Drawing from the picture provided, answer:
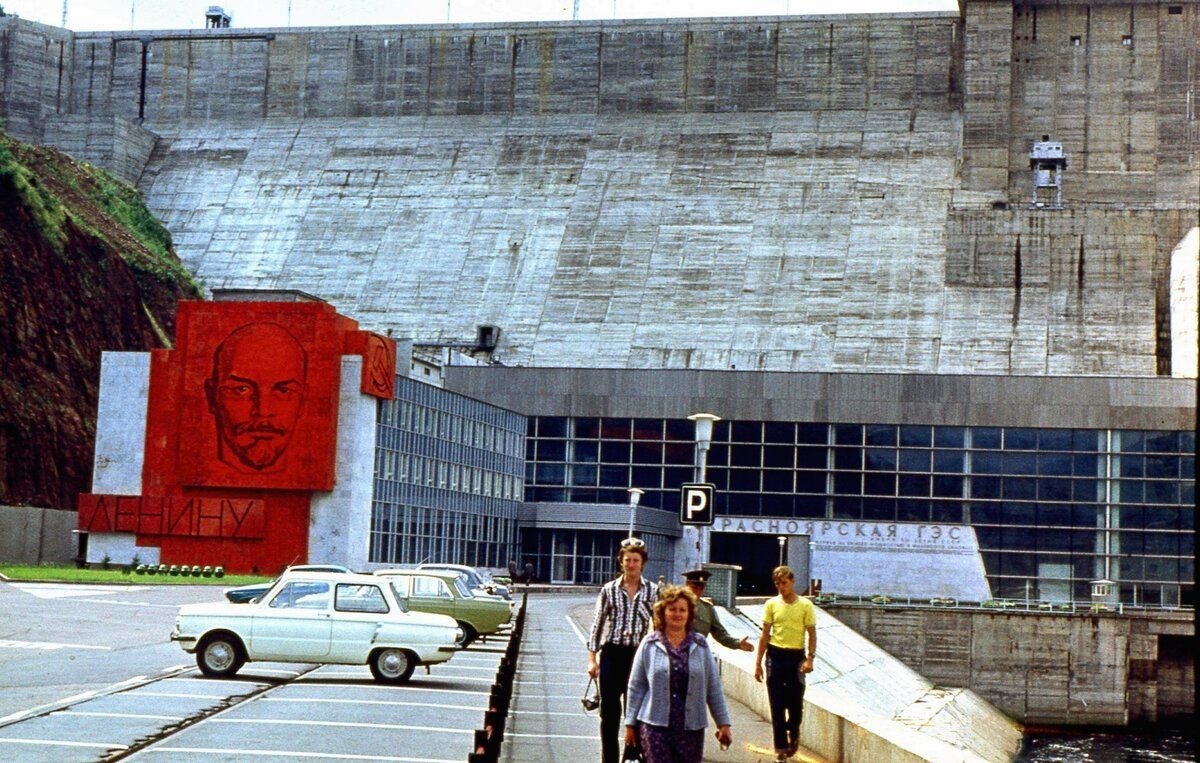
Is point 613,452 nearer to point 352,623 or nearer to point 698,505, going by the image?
point 698,505

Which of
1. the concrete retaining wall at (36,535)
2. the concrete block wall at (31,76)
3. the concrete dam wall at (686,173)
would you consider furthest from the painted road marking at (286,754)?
the concrete block wall at (31,76)

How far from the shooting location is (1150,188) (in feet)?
397

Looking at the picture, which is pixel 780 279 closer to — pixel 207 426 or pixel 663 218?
pixel 663 218

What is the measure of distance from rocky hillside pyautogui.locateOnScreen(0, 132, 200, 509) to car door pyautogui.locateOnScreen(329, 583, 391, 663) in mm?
56593

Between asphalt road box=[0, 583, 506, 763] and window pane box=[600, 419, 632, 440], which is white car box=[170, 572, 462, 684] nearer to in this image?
asphalt road box=[0, 583, 506, 763]

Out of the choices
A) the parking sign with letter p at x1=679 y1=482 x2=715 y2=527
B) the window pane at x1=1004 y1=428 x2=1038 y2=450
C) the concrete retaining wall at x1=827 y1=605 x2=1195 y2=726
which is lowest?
the concrete retaining wall at x1=827 y1=605 x2=1195 y2=726

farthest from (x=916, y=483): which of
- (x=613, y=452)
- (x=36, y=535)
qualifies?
(x=36, y=535)

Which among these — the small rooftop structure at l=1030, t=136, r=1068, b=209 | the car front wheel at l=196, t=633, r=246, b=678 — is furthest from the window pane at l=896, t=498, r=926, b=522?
the car front wheel at l=196, t=633, r=246, b=678

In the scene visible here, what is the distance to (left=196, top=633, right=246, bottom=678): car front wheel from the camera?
27984 millimetres

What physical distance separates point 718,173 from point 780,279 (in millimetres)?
13335

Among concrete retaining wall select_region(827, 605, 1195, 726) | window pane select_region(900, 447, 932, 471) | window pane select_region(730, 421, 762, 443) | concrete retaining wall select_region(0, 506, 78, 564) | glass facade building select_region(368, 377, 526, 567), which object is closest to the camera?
concrete retaining wall select_region(0, 506, 78, 564)

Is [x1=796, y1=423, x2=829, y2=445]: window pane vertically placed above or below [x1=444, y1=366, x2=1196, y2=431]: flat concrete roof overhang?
below

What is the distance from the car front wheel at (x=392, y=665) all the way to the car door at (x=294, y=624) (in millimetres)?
805

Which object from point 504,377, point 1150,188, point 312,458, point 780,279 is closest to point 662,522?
point 504,377
